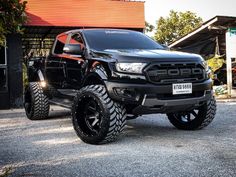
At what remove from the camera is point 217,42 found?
60.6ft

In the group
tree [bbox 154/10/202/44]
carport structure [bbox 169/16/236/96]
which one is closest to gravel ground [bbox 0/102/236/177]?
carport structure [bbox 169/16/236/96]

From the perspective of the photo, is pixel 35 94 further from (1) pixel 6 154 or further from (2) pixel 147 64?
(2) pixel 147 64

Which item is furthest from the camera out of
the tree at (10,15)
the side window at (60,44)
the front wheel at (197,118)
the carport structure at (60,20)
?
the carport structure at (60,20)

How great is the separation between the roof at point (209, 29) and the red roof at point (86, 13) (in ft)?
9.62

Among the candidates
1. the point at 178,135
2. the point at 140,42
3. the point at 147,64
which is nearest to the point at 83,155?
the point at 147,64

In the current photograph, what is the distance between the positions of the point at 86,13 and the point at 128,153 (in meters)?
11.1

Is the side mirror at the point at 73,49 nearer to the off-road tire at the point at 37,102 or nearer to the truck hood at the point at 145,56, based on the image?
the truck hood at the point at 145,56

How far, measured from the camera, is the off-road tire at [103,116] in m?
5.23

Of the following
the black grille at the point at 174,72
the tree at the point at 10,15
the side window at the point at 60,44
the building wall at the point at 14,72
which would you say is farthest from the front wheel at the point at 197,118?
the building wall at the point at 14,72

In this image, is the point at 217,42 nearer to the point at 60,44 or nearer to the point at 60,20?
the point at 60,20

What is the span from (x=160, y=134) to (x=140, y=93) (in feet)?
4.81

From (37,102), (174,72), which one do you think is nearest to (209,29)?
(37,102)

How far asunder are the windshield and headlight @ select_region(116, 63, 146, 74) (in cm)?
94

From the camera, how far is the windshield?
6375 millimetres
